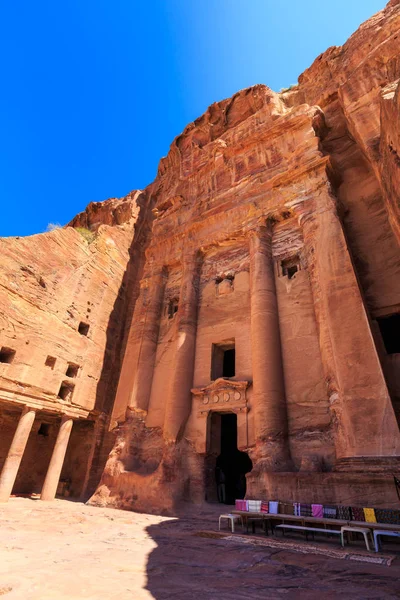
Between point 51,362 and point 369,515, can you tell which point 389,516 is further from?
point 51,362

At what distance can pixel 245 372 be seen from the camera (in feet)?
43.3

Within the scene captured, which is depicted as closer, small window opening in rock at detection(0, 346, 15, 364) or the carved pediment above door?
the carved pediment above door

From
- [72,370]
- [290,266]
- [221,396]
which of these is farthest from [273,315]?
[72,370]

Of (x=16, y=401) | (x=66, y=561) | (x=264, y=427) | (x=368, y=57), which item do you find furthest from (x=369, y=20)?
(x=16, y=401)

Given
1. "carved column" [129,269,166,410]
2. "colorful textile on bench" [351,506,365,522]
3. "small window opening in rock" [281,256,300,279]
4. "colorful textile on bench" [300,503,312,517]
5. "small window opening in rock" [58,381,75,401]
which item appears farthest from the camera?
"small window opening in rock" [58,381,75,401]

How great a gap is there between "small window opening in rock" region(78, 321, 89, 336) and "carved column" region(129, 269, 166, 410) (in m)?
4.11

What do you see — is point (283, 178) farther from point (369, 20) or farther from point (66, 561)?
point (66, 561)

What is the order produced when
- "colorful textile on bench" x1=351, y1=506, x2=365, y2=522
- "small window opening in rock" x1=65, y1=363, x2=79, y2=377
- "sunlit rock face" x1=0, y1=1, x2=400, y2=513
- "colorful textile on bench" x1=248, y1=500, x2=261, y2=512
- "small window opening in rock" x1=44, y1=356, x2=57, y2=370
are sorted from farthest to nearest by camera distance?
"small window opening in rock" x1=65, y1=363, x2=79, y2=377
"small window opening in rock" x1=44, y1=356, x2=57, y2=370
"sunlit rock face" x1=0, y1=1, x2=400, y2=513
"colorful textile on bench" x1=248, y1=500, x2=261, y2=512
"colorful textile on bench" x1=351, y1=506, x2=365, y2=522

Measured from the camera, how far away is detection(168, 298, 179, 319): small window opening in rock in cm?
1843

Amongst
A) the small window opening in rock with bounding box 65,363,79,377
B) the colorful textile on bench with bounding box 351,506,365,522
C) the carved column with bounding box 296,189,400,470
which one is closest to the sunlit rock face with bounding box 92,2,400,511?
the carved column with bounding box 296,189,400,470

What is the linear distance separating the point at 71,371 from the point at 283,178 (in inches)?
604

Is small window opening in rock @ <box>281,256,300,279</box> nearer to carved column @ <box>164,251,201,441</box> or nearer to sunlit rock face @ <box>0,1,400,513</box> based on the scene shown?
sunlit rock face @ <box>0,1,400,513</box>

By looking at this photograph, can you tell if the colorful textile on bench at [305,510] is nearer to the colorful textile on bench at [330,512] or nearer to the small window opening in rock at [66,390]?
the colorful textile on bench at [330,512]

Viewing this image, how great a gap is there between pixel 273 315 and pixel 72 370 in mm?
11819
